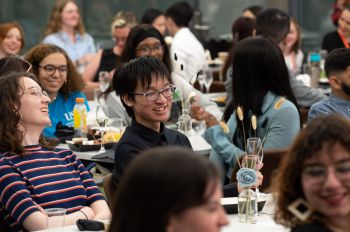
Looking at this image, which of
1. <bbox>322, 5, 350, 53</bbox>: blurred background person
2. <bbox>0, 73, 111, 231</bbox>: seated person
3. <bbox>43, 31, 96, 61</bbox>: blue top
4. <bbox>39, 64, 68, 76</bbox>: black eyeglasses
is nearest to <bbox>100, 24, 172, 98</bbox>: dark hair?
<bbox>39, 64, 68, 76</bbox>: black eyeglasses

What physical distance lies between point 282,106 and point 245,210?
1.37 m

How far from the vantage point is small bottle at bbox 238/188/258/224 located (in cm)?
370

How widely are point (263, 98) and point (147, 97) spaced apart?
3.08ft

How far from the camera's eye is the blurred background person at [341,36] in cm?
943

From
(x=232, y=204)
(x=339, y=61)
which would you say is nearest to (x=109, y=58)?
(x=339, y=61)

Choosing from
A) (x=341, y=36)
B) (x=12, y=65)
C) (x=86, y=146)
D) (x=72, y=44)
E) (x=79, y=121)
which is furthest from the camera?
(x=72, y=44)

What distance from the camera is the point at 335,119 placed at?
8.31 feet

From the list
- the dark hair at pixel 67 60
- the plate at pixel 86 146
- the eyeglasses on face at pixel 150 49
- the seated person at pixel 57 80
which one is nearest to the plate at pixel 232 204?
the plate at pixel 86 146

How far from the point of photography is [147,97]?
4293mm

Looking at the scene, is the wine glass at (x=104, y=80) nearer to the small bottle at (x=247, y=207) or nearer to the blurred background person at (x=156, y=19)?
the blurred background person at (x=156, y=19)

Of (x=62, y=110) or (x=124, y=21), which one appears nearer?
(x=62, y=110)

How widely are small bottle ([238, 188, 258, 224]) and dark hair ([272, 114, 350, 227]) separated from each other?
1.06m

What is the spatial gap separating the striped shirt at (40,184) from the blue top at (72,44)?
616 cm

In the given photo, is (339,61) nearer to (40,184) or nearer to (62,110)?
(40,184)
